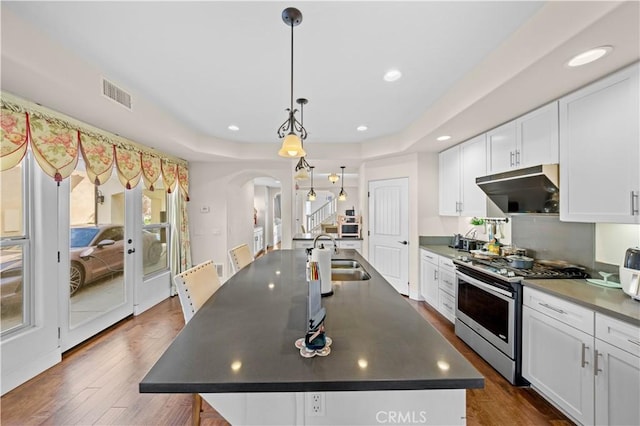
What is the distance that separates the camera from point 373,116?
3.35 m

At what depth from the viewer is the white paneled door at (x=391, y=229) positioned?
4367 mm

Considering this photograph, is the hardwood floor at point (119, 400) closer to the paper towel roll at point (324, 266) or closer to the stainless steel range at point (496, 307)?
the stainless steel range at point (496, 307)

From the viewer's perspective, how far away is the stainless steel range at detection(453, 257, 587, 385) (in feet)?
6.84

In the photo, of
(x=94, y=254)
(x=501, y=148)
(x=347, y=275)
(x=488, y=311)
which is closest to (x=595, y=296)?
(x=488, y=311)

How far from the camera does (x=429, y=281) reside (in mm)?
3869

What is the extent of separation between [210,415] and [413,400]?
5.44 ft

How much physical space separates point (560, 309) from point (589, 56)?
1.59m

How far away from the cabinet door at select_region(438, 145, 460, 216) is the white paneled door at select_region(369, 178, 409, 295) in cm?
53

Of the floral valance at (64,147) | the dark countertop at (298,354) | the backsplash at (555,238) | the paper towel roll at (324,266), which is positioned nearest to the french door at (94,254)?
the floral valance at (64,147)

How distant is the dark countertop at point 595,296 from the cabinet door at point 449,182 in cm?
176

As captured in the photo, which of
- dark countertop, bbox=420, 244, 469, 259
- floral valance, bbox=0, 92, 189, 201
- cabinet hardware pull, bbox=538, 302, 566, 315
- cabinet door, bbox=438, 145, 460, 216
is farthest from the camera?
cabinet door, bbox=438, 145, 460, 216

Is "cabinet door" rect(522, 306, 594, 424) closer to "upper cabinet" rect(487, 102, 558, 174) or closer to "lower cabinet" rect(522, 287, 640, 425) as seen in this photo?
"lower cabinet" rect(522, 287, 640, 425)

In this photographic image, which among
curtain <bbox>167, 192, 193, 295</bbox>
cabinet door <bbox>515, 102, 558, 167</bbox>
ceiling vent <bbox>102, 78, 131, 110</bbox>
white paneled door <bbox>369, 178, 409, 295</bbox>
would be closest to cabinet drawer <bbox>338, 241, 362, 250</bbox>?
white paneled door <bbox>369, 178, 409, 295</bbox>

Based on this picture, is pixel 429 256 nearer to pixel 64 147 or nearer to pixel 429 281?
pixel 429 281
